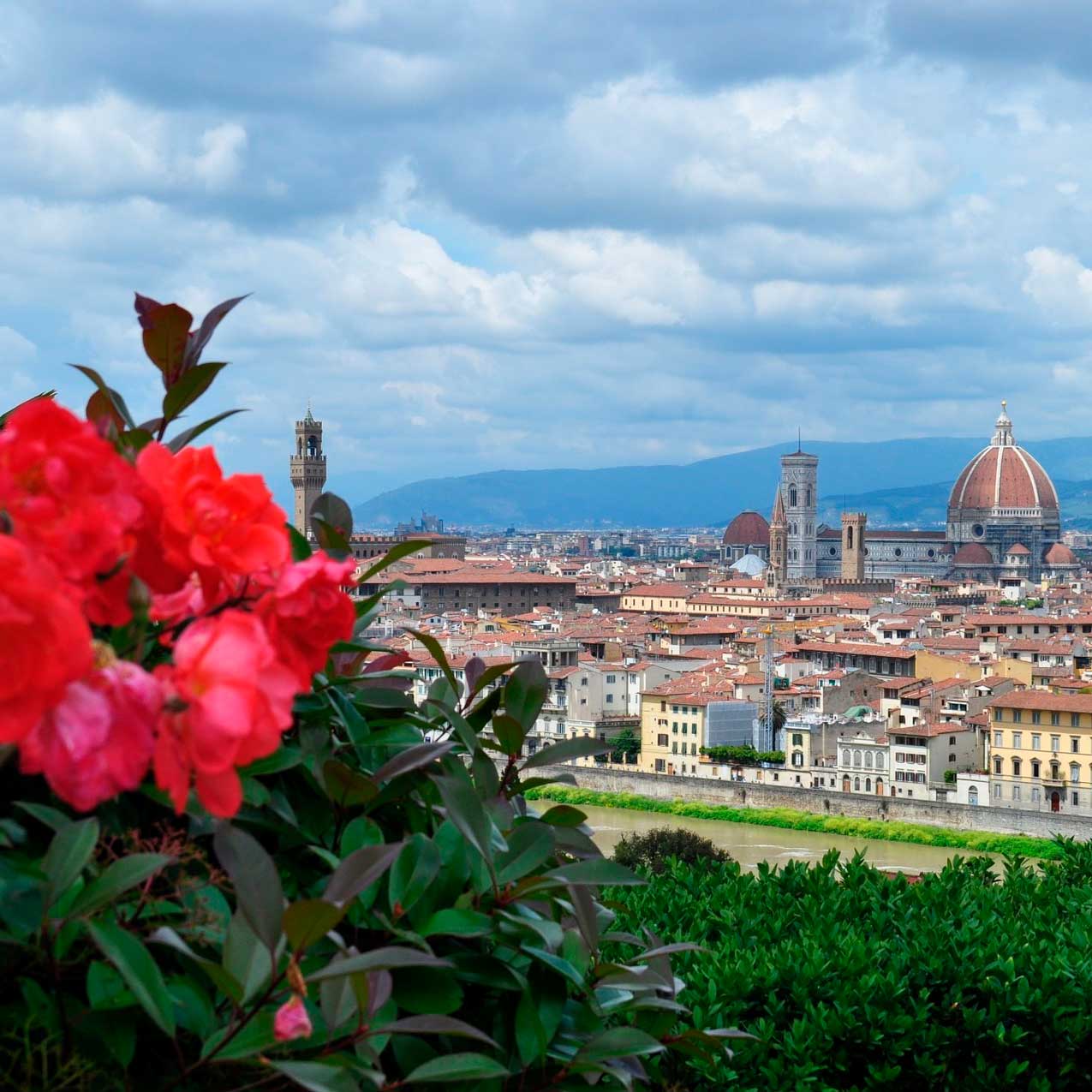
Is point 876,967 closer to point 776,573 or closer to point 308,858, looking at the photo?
point 308,858

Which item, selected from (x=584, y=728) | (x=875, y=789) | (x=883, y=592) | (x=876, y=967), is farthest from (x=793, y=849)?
(x=883, y=592)

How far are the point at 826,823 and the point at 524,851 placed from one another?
2091 centimetres

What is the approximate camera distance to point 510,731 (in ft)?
4.99

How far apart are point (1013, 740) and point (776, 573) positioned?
43610 millimetres

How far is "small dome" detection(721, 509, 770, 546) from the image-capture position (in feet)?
273

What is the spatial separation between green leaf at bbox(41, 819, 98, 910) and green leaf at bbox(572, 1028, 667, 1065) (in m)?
0.50

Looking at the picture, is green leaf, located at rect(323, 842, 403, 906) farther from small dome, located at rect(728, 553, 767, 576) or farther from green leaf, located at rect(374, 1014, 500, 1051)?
small dome, located at rect(728, 553, 767, 576)

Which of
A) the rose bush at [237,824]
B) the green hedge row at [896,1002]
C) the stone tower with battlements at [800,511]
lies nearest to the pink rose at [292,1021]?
the rose bush at [237,824]

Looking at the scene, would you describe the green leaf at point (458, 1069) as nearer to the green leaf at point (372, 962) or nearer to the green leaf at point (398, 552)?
the green leaf at point (372, 962)

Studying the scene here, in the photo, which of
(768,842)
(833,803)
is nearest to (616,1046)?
(768,842)

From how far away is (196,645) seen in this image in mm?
747

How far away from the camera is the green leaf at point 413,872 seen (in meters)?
1.26

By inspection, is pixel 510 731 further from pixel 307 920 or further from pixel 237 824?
pixel 307 920

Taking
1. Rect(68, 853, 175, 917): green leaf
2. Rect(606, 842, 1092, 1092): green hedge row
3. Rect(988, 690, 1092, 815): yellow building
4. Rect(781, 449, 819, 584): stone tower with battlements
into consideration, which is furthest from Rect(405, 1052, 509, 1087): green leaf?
Rect(781, 449, 819, 584): stone tower with battlements
